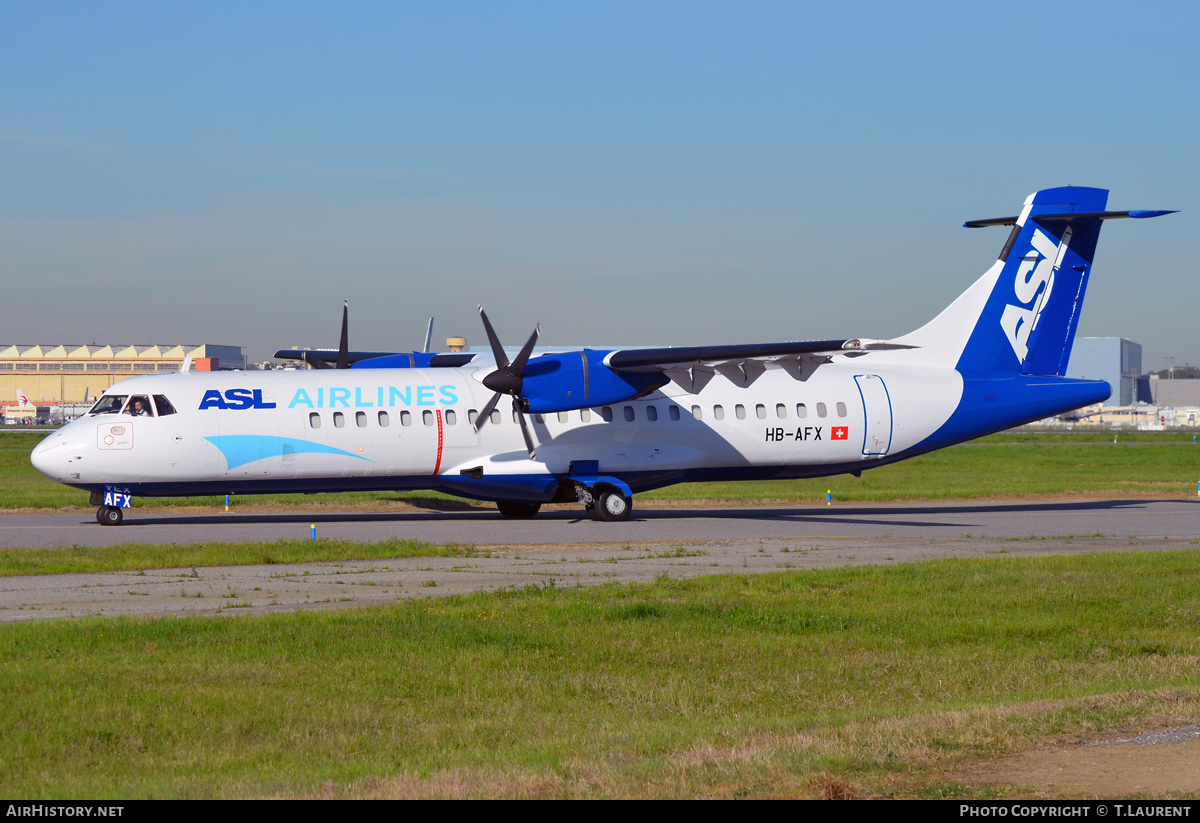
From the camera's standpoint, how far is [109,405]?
1041 inches

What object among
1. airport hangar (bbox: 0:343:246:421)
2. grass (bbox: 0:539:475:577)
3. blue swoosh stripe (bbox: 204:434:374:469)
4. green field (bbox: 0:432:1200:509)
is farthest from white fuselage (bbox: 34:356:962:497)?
airport hangar (bbox: 0:343:246:421)

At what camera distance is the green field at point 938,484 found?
36875 mm

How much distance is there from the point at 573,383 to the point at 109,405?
10268 millimetres

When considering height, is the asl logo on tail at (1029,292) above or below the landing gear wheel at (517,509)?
above

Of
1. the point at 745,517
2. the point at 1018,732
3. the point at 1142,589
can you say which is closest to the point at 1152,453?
the point at 745,517

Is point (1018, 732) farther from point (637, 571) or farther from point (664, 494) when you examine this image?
point (664, 494)

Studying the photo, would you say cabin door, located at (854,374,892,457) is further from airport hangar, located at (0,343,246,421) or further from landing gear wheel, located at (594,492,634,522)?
airport hangar, located at (0,343,246,421)

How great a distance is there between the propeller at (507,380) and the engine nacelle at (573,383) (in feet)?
0.62

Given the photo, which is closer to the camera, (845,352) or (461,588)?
(461,588)

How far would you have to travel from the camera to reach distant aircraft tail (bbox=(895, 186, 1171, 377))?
3100 centimetres

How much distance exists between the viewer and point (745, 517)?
2986 cm

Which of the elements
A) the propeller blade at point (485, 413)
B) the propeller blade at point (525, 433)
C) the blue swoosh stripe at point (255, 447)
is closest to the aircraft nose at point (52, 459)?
the blue swoosh stripe at point (255, 447)

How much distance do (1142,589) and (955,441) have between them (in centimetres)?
1402

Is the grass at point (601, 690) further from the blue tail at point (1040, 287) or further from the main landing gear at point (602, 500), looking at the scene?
the blue tail at point (1040, 287)
